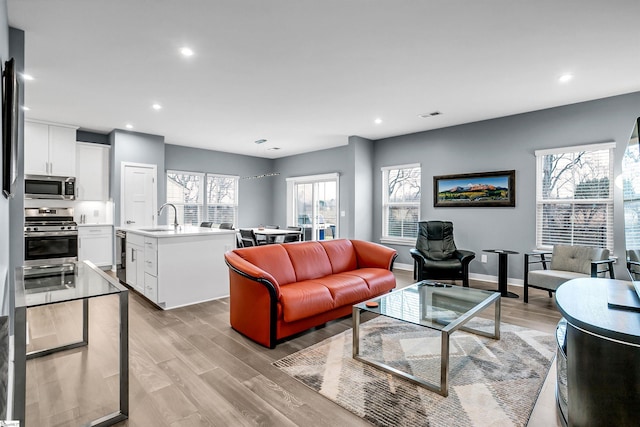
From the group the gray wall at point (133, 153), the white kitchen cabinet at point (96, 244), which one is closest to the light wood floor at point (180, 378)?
the white kitchen cabinet at point (96, 244)

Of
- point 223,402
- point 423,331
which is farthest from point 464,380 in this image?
point 223,402

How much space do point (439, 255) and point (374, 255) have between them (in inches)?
60.8

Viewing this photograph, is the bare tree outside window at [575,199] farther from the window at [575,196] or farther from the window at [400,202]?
the window at [400,202]

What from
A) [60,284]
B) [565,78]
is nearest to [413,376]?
[60,284]

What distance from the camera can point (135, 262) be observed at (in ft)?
14.2

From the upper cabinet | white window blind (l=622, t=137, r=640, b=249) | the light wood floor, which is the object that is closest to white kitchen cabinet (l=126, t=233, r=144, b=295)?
the light wood floor

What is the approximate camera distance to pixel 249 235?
5.83m

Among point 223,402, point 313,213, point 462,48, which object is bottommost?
point 223,402

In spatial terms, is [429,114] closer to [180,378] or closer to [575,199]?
[575,199]

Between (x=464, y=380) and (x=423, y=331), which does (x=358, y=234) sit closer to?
(x=423, y=331)

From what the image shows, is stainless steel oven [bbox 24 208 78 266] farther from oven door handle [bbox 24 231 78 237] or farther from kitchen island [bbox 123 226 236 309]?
kitchen island [bbox 123 226 236 309]

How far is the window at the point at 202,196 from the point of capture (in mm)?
7520

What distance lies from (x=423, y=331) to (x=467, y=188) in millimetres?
3281

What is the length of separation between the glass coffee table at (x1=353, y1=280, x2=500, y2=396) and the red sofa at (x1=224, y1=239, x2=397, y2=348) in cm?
49
